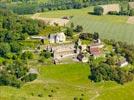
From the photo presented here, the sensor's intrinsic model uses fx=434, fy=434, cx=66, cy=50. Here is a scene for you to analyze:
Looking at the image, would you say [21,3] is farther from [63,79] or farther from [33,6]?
[63,79]

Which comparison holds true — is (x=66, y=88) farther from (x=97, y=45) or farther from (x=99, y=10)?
(x=99, y=10)

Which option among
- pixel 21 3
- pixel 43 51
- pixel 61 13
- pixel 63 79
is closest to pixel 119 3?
pixel 61 13

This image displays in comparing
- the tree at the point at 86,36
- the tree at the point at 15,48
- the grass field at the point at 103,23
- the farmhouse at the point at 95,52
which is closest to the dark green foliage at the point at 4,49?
the tree at the point at 15,48

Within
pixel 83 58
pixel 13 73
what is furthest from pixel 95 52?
pixel 13 73

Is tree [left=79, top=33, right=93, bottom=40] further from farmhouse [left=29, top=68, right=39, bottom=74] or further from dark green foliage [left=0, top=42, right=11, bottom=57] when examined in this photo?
farmhouse [left=29, top=68, right=39, bottom=74]

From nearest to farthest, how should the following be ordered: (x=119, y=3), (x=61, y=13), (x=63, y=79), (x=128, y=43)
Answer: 1. (x=63, y=79)
2. (x=128, y=43)
3. (x=61, y=13)
4. (x=119, y=3)

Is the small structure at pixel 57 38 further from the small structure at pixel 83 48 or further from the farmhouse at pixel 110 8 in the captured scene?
the farmhouse at pixel 110 8

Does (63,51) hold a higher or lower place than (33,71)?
higher
